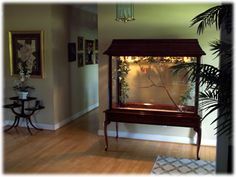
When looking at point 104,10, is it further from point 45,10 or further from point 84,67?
point 84,67

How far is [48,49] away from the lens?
5.45 metres

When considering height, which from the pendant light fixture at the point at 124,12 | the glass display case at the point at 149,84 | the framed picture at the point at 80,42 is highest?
the pendant light fixture at the point at 124,12

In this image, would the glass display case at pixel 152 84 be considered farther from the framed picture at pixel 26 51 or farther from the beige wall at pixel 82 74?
the beige wall at pixel 82 74

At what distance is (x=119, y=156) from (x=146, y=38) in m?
1.89

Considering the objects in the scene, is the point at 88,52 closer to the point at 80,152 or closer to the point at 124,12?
the point at 124,12

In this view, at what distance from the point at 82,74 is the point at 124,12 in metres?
2.59

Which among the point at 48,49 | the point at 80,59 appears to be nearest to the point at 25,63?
the point at 48,49

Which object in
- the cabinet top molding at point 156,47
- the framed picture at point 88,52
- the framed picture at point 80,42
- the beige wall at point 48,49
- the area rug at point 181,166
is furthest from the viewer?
the framed picture at point 88,52

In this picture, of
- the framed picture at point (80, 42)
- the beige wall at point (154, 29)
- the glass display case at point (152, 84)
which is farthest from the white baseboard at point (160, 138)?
the framed picture at point (80, 42)

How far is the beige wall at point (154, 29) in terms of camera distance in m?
4.59

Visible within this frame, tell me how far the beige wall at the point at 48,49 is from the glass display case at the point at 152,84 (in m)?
1.46

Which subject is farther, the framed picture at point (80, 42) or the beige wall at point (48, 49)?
the framed picture at point (80, 42)

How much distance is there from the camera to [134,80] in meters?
4.64

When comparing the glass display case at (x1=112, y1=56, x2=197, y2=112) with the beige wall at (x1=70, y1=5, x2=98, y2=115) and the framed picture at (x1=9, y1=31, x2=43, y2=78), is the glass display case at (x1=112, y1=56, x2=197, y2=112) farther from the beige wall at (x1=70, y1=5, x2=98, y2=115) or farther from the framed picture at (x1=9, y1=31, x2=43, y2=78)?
the beige wall at (x1=70, y1=5, x2=98, y2=115)
